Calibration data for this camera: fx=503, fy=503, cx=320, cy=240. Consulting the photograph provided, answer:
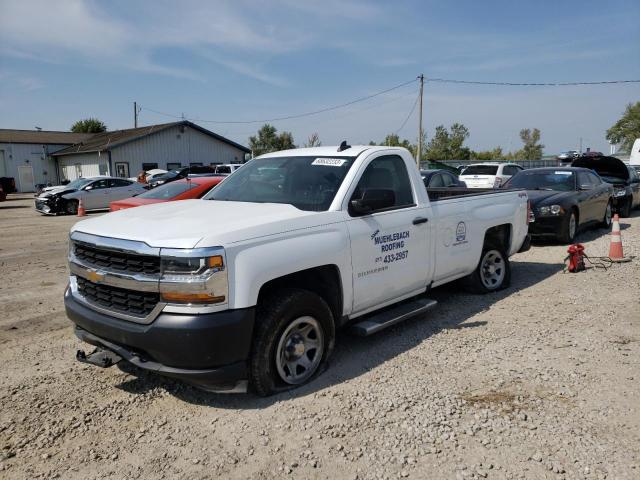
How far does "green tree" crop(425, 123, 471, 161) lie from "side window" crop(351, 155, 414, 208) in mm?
50404

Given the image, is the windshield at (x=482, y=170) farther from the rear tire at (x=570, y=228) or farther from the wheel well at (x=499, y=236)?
the wheel well at (x=499, y=236)

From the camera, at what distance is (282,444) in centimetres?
323

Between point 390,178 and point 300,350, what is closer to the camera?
point 300,350

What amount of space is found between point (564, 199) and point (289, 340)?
8.11 m

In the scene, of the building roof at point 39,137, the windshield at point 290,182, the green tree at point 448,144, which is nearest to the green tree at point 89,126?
the building roof at point 39,137

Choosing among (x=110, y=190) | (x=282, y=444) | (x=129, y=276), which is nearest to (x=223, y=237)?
(x=129, y=276)

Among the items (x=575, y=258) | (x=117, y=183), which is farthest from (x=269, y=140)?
(x=575, y=258)

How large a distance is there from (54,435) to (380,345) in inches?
111

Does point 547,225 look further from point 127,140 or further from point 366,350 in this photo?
point 127,140

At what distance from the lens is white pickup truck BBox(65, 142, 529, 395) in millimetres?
3314

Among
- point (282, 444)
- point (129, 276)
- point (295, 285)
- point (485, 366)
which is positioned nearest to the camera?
point (282, 444)

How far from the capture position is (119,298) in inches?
143

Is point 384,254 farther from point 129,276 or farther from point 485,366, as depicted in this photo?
point 129,276

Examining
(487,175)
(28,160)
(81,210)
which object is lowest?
(81,210)
